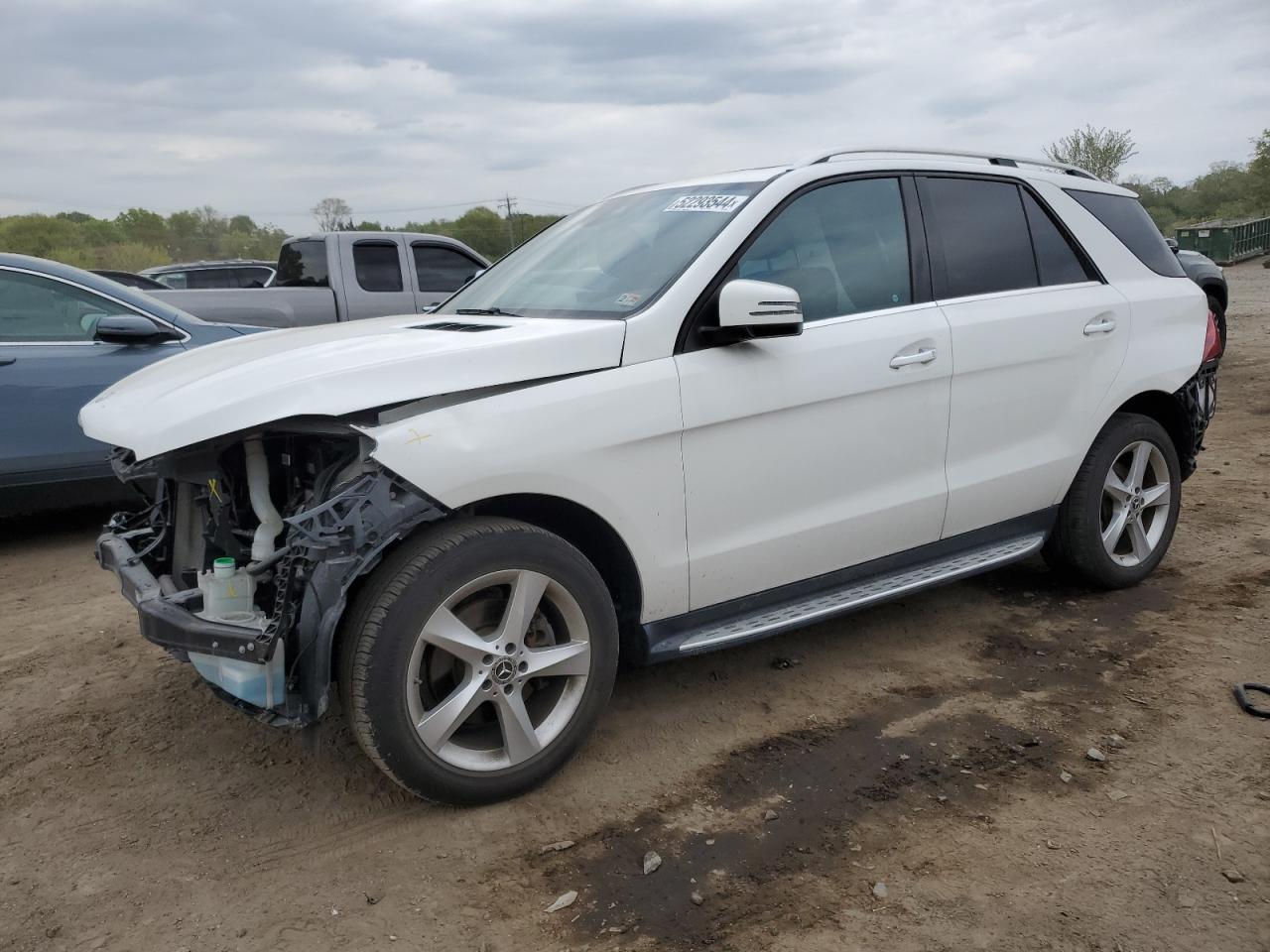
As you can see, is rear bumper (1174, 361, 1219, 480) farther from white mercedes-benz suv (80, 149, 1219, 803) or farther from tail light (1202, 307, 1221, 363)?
white mercedes-benz suv (80, 149, 1219, 803)

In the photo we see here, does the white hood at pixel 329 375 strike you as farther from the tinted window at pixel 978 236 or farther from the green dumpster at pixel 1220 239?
the green dumpster at pixel 1220 239

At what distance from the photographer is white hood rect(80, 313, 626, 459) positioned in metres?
2.67

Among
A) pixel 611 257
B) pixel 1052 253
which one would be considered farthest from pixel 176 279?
pixel 1052 253

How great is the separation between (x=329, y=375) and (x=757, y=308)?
1257 mm

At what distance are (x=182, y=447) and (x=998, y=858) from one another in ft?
7.96

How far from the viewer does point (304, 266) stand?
10250 mm

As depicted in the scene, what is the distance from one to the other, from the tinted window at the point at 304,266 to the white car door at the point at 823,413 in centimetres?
735

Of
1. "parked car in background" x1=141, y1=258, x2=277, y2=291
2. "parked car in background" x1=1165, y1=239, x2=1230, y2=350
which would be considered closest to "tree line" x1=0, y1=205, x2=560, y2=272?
"parked car in background" x1=141, y1=258, x2=277, y2=291

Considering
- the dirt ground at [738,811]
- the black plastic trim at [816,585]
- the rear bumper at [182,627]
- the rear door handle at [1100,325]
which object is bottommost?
the dirt ground at [738,811]

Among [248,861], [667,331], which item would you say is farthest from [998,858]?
[248,861]

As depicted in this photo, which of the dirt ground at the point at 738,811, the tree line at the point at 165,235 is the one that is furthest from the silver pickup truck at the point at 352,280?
the tree line at the point at 165,235

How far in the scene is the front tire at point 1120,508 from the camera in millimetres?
4371

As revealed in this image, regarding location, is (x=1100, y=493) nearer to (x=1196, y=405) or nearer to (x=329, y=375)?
(x=1196, y=405)

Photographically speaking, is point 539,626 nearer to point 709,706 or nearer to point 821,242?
point 709,706
